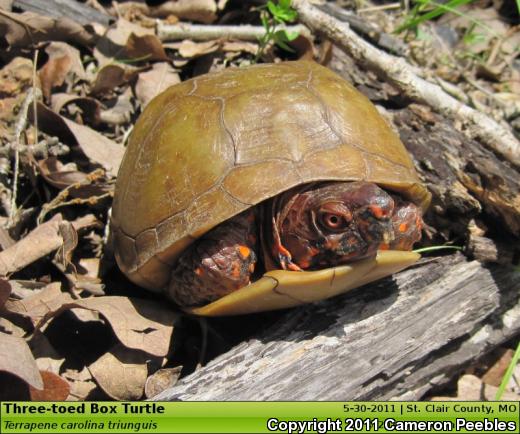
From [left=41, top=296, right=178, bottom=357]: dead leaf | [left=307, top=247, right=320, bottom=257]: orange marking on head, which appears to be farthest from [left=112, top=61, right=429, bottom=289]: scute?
[left=307, top=247, right=320, bottom=257]: orange marking on head

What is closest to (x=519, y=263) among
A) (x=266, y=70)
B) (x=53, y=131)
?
(x=266, y=70)

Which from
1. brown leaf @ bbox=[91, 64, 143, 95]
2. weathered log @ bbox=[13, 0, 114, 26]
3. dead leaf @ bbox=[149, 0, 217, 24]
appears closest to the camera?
brown leaf @ bbox=[91, 64, 143, 95]

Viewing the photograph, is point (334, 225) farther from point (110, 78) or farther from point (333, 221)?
point (110, 78)

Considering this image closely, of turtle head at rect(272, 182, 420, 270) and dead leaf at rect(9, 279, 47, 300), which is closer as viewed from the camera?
turtle head at rect(272, 182, 420, 270)

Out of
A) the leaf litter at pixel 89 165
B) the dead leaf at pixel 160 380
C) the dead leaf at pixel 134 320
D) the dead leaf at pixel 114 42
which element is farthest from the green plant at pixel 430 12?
the dead leaf at pixel 160 380

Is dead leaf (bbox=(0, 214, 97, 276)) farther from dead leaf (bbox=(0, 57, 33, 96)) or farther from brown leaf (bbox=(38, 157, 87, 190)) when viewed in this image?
dead leaf (bbox=(0, 57, 33, 96))
